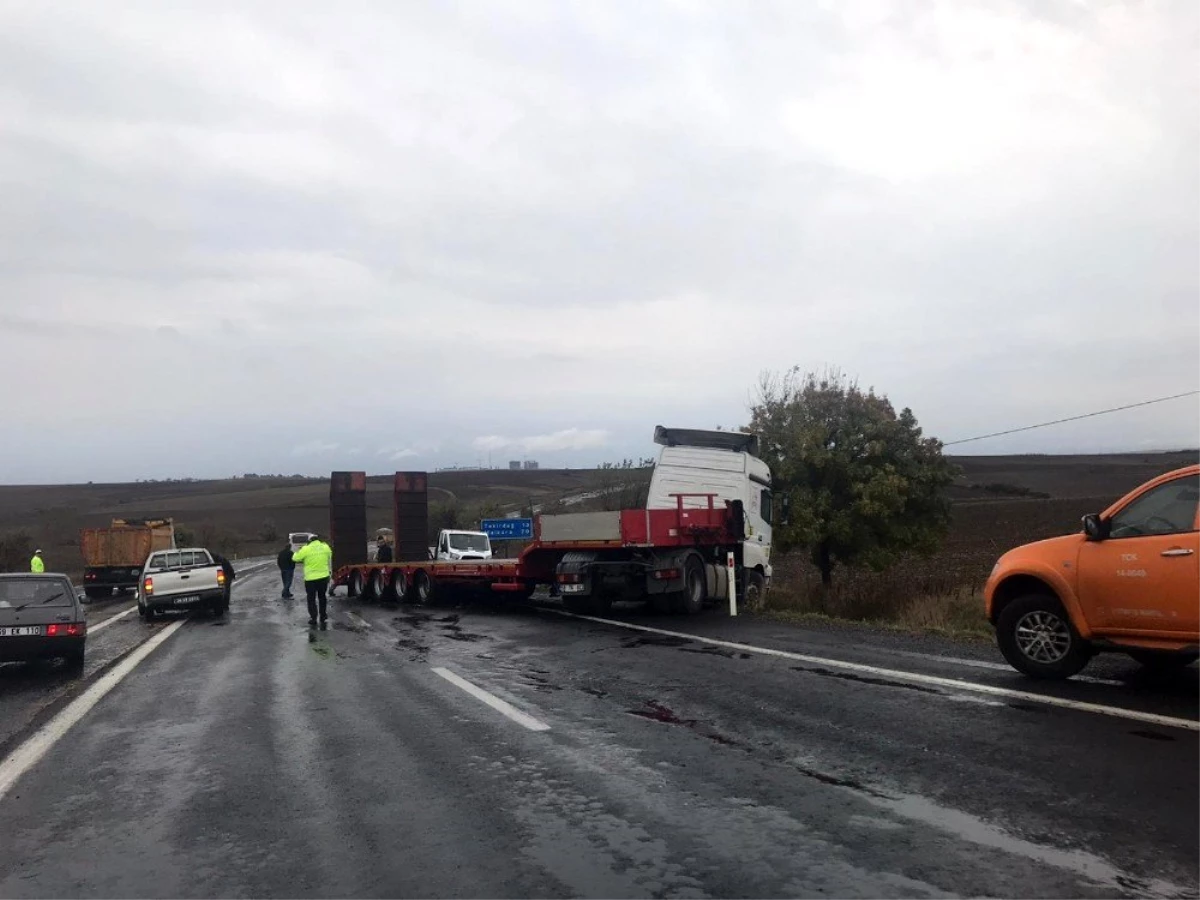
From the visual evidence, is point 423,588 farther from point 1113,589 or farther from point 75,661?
point 1113,589

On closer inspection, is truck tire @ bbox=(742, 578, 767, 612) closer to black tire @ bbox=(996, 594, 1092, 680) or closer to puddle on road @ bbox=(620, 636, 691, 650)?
puddle on road @ bbox=(620, 636, 691, 650)

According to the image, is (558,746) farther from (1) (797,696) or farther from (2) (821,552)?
(2) (821,552)

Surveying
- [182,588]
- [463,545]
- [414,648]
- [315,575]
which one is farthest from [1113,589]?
[463,545]

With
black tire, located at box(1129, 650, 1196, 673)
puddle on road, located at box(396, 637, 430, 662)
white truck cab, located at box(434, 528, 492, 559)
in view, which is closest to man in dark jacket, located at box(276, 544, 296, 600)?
white truck cab, located at box(434, 528, 492, 559)

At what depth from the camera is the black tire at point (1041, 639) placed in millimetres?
9305

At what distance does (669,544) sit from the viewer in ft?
61.4

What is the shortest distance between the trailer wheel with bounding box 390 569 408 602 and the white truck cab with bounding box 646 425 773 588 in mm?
6633

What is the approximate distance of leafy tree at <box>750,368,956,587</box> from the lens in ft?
105

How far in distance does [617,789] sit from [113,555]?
3348 centimetres

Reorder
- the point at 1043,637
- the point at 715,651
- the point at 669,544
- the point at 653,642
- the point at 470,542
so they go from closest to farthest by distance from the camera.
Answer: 1. the point at 1043,637
2. the point at 715,651
3. the point at 653,642
4. the point at 669,544
5. the point at 470,542

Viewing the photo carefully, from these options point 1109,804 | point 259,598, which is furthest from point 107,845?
point 259,598

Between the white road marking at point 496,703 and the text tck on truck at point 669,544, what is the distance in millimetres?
7147

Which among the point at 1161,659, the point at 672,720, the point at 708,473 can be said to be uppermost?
the point at 708,473

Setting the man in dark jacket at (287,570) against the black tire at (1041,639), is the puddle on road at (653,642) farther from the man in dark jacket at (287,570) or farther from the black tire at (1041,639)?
the man in dark jacket at (287,570)
